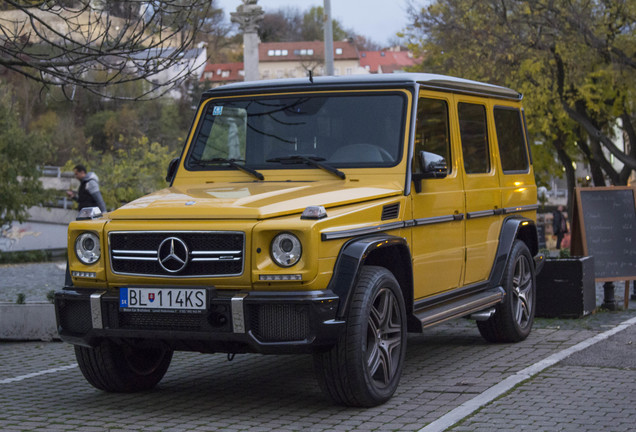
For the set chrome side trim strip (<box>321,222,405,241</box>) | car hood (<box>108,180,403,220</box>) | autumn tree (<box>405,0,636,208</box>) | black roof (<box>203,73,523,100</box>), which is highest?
autumn tree (<box>405,0,636,208</box>)

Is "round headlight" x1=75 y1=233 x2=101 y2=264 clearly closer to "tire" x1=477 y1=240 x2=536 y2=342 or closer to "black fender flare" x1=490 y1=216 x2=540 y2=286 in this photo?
"black fender flare" x1=490 y1=216 x2=540 y2=286

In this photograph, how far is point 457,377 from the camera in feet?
25.8

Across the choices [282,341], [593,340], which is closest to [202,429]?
[282,341]

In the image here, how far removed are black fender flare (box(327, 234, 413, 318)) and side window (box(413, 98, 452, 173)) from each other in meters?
0.75

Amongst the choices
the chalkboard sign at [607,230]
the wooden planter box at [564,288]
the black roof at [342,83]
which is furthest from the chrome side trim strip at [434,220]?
the chalkboard sign at [607,230]

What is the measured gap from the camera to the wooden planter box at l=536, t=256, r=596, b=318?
37.2 feet

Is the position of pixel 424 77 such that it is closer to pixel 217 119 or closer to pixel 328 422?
pixel 217 119

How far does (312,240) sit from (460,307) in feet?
7.51

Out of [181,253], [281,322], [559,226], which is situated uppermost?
[181,253]

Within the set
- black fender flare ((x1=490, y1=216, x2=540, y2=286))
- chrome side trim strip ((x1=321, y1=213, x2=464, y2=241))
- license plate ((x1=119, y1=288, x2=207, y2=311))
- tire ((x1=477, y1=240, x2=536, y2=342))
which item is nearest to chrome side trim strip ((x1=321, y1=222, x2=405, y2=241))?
chrome side trim strip ((x1=321, y1=213, x2=464, y2=241))

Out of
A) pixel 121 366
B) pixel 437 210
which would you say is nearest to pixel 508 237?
pixel 437 210

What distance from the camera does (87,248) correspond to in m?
6.78

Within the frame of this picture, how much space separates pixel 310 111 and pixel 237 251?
1894mm

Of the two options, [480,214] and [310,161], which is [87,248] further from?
[480,214]
